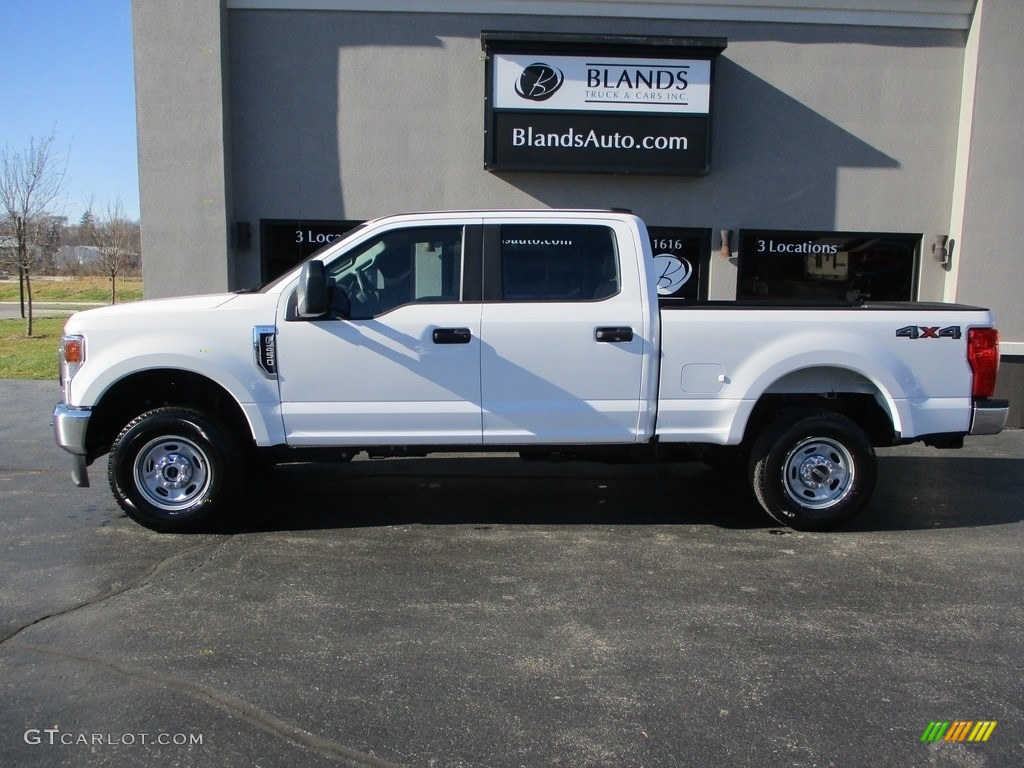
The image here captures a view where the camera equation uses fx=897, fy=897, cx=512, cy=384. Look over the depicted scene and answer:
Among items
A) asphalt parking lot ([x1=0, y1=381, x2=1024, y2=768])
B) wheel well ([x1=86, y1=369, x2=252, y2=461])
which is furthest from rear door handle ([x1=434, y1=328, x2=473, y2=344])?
wheel well ([x1=86, y1=369, x2=252, y2=461])

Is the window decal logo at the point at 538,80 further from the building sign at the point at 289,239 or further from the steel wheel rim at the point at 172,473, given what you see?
the steel wheel rim at the point at 172,473

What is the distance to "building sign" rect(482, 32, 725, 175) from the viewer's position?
34.9 ft

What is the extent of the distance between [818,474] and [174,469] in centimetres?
438

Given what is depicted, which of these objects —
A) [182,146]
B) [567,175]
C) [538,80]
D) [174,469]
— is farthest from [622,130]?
[174,469]

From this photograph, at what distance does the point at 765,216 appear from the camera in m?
11.1

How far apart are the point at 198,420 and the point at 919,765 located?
459 cm

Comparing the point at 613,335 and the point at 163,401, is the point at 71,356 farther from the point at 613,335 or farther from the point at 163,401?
the point at 613,335

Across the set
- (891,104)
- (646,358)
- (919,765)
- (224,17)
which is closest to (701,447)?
(646,358)

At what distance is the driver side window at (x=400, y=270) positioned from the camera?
5922 mm

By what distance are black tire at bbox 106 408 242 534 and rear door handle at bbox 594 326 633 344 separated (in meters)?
2.52

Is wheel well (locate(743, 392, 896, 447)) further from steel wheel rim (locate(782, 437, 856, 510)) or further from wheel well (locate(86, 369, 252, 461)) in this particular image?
wheel well (locate(86, 369, 252, 461))

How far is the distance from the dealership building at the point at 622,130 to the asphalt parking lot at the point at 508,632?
472 centimetres

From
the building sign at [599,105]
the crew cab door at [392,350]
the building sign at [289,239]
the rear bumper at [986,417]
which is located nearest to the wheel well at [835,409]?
the rear bumper at [986,417]

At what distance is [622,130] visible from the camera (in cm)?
1075
